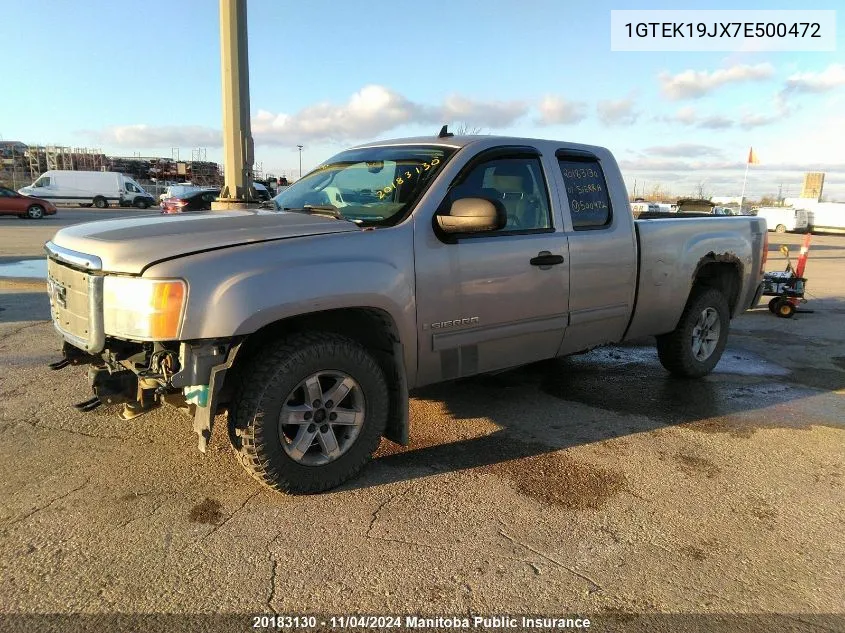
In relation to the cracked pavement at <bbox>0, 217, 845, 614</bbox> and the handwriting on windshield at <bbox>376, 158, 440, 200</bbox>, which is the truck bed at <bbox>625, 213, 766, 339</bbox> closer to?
the cracked pavement at <bbox>0, 217, 845, 614</bbox>

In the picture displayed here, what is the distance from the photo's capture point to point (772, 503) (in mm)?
3297

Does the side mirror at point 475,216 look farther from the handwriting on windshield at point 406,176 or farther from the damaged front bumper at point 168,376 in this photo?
the damaged front bumper at point 168,376

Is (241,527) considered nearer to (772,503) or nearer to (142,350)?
(142,350)

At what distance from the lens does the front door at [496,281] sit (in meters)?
3.49

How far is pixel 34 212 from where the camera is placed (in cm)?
2606

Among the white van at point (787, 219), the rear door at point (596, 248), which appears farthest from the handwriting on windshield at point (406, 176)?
the white van at point (787, 219)

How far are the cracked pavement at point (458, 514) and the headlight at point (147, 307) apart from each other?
0.94m

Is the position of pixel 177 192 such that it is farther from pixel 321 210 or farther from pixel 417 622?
pixel 417 622

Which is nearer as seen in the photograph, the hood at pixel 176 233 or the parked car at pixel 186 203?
the hood at pixel 176 233

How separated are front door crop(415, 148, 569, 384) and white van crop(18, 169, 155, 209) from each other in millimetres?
37891

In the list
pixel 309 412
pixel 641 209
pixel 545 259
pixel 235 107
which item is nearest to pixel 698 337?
pixel 545 259

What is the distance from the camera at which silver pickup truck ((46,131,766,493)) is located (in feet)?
9.20

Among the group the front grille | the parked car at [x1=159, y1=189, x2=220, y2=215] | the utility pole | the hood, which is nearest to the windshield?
the hood

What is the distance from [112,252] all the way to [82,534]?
52.2 inches
